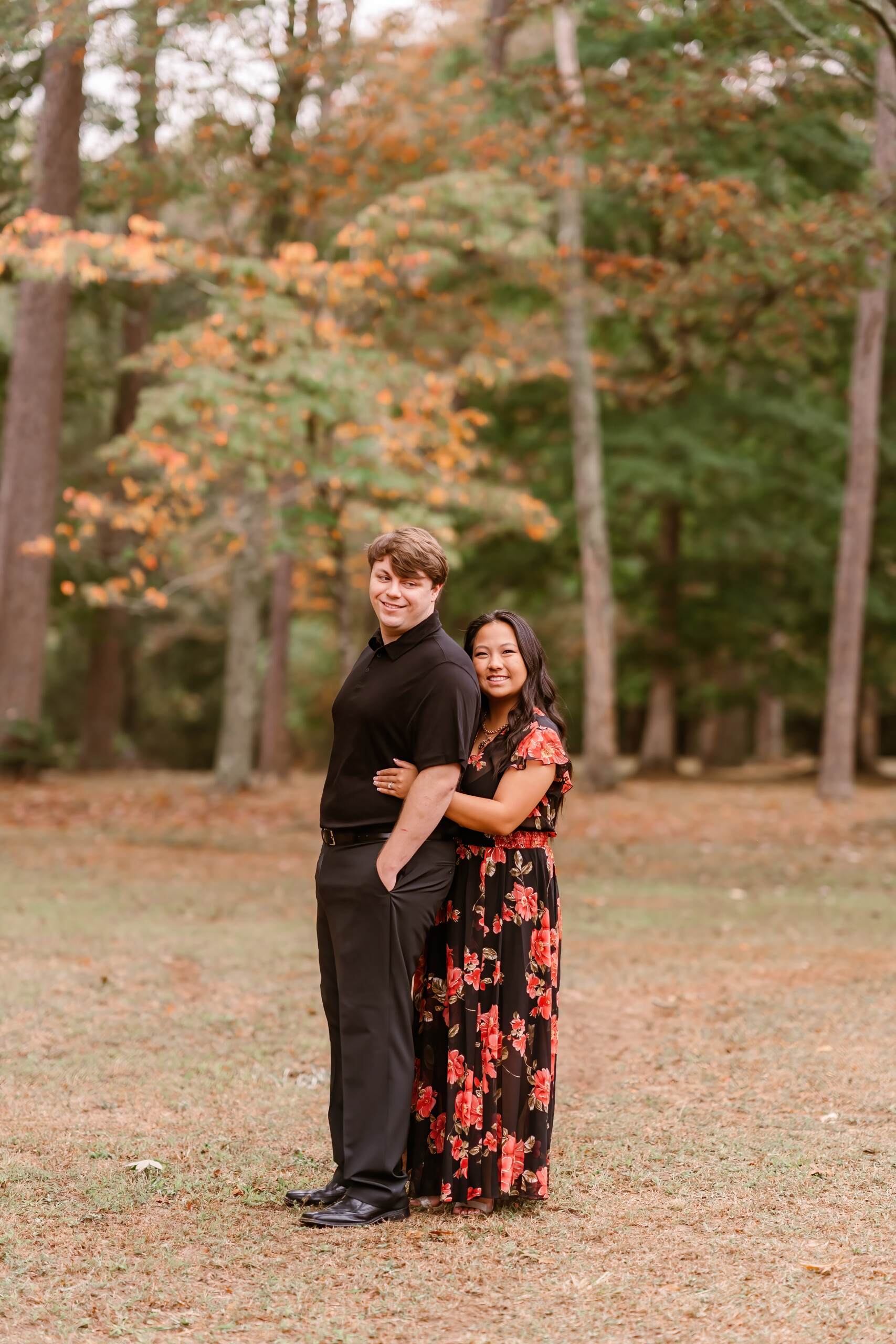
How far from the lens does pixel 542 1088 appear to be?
420 cm

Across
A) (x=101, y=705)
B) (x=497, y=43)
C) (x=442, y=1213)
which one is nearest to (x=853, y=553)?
(x=497, y=43)

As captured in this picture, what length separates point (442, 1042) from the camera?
423cm

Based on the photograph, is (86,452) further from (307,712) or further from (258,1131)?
(258,1131)

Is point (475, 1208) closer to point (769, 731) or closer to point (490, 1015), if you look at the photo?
point (490, 1015)

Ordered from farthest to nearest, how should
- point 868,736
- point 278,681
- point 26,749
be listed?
point 868,736
point 278,681
point 26,749

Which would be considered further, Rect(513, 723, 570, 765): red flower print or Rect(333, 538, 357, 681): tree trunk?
Rect(333, 538, 357, 681): tree trunk

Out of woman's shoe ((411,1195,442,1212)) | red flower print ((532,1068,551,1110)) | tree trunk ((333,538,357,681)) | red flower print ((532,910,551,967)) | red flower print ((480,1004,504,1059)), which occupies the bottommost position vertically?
woman's shoe ((411,1195,442,1212))

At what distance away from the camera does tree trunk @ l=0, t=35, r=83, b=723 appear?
1559cm

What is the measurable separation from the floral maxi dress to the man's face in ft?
1.62

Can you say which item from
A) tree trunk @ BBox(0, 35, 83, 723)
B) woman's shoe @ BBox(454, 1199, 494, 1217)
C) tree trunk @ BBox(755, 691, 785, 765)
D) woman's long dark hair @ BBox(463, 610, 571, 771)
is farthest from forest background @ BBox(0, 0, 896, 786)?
woman's shoe @ BBox(454, 1199, 494, 1217)

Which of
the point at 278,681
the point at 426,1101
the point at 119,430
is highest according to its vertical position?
the point at 119,430

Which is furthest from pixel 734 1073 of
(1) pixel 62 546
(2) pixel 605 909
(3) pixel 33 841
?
(1) pixel 62 546

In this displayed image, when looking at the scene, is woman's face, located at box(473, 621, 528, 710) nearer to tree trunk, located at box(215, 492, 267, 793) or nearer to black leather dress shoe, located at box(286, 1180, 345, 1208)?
black leather dress shoe, located at box(286, 1180, 345, 1208)

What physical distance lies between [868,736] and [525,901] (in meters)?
20.7
